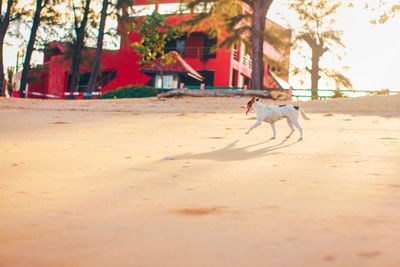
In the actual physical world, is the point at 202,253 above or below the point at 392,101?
below

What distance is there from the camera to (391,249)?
1827 millimetres

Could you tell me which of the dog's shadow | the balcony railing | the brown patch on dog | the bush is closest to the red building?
the balcony railing

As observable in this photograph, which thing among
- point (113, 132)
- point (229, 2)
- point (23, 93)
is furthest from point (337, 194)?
point (23, 93)

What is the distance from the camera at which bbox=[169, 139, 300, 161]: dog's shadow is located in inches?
198

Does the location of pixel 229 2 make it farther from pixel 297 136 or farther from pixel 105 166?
pixel 105 166

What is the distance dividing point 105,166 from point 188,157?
1133 mm

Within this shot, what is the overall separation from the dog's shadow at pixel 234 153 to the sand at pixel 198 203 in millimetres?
15

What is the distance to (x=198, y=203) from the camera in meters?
2.70

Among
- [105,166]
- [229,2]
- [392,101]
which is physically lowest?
[105,166]

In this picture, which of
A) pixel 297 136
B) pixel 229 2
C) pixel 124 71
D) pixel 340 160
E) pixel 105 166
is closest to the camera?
pixel 105 166

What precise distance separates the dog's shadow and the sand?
15 millimetres

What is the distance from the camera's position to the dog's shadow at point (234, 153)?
5.03m

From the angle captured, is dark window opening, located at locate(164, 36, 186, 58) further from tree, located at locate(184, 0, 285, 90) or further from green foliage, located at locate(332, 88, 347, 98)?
green foliage, located at locate(332, 88, 347, 98)

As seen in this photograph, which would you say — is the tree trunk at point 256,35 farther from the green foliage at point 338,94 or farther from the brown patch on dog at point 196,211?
the brown patch on dog at point 196,211
